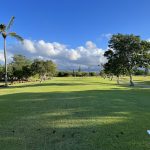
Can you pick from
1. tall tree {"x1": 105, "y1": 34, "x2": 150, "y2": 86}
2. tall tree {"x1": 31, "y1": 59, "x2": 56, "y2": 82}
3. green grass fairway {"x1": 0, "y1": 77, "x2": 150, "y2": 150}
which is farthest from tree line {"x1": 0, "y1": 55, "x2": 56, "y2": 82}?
Answer: green grass fairway {"x1": 0, "y1": 77, "x2": 150, "y2": 150}

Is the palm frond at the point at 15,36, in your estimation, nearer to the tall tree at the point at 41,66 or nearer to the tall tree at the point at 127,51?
the tall tree at the point at 127,51

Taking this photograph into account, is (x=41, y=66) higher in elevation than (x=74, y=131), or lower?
higher

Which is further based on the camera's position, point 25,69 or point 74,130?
point 25,69

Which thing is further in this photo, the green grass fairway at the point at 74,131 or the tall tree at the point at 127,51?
the tall tree at the point at 127,51

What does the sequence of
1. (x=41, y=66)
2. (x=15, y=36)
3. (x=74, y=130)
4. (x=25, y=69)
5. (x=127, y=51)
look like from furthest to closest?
(x=25, y=69), (x=41, y=66), (x=127, y=51), (x=15, y=36), (x=74, y=130)

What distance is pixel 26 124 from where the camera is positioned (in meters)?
9.09

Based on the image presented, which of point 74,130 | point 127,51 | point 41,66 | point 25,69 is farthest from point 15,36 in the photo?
point 25,69

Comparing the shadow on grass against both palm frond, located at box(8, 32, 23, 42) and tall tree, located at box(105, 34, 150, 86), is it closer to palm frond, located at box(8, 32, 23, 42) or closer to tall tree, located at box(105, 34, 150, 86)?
palm frond, located at box(8, 32, 23, 42)

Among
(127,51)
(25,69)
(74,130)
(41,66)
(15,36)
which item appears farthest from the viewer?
(25,69)

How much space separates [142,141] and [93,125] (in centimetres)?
221

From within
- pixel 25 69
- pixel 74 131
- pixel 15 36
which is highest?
pixel 15 36

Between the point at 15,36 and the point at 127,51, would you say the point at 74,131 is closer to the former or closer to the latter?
the point at 15,36

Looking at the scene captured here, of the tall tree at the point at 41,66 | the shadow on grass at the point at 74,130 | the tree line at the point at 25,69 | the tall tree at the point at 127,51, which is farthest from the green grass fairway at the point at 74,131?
the tall tree at the point at 41,66

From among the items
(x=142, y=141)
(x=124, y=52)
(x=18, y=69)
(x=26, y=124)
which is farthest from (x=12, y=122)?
(x=18, y=69)
